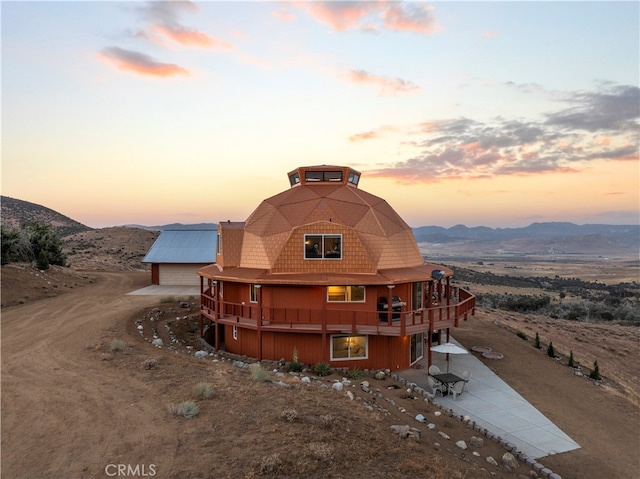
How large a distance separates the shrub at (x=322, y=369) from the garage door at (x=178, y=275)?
2196 cm

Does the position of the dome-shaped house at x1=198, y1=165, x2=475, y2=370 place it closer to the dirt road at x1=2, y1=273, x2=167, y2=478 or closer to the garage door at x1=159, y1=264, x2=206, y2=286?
the dirt road at x1=2, y1=273, x2=167, y2=478

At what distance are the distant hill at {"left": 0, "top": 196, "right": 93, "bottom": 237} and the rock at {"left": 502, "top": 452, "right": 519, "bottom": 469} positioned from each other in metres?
102

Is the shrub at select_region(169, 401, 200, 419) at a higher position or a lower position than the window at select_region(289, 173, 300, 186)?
lower

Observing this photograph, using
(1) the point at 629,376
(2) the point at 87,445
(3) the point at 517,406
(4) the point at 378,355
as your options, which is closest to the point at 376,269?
(4) the point at 378,355

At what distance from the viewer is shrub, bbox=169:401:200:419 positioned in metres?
9.38

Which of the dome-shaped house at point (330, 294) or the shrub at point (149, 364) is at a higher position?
the dome-shaped house at point (330, 294)

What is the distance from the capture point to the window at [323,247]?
56.4 ft

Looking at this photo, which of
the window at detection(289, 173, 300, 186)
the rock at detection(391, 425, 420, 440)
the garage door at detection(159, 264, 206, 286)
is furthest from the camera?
the garage door at detection(159, 264, 206, 286)

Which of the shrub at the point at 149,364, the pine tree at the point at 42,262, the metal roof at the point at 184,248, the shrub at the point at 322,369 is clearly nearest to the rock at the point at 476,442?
the shrub at the point at 322,369

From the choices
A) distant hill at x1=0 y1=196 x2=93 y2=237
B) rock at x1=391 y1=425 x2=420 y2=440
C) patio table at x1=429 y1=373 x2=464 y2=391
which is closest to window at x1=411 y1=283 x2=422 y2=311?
patio table at x1=429 y1=373 x2=464 y2=391

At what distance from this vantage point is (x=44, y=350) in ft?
48.9

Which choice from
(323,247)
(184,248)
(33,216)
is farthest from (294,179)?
(33,216)

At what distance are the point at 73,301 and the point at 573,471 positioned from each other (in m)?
27.6

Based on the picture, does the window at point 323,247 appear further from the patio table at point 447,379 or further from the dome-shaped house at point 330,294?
the patio table at point 447,379
